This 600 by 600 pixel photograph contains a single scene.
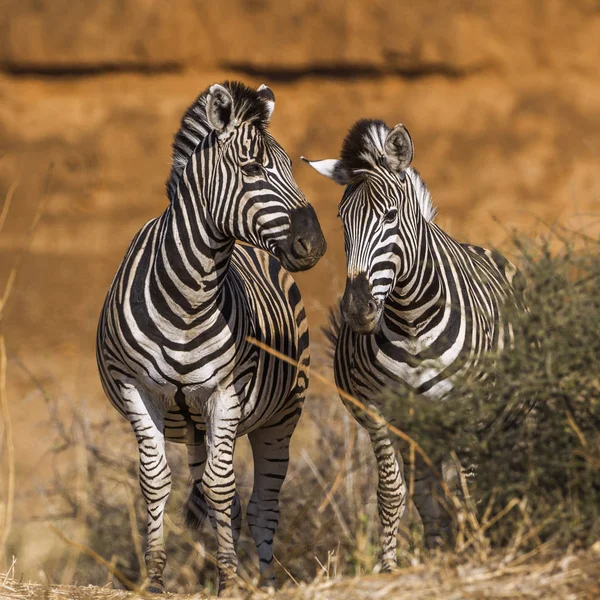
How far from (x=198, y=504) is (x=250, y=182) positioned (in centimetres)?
252

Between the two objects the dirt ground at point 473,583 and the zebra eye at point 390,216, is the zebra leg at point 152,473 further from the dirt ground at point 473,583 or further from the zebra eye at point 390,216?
the dirt ground at point 473,583

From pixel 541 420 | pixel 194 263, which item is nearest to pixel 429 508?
pixel 541 420

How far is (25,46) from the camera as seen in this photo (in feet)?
47.0

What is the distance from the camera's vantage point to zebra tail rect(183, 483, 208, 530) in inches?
281

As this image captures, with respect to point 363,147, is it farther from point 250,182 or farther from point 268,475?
point 268,475

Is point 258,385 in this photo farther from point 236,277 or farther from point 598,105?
point 598,105

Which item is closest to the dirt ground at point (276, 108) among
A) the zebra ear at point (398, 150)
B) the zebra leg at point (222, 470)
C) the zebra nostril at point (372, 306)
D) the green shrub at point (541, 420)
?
the zebra leg at point (222, 470)

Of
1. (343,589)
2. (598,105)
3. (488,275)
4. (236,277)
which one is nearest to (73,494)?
(236,277)

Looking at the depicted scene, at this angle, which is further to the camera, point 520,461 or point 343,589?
point 520,461

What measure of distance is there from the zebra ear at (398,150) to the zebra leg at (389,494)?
1.46 metres

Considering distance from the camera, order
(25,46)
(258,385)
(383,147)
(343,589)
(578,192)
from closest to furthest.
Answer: (343,589) → (383,147) → (258,385) → (578,192) → (25,46)

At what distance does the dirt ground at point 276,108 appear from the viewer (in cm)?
1366

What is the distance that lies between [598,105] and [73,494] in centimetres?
861

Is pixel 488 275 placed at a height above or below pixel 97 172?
below
